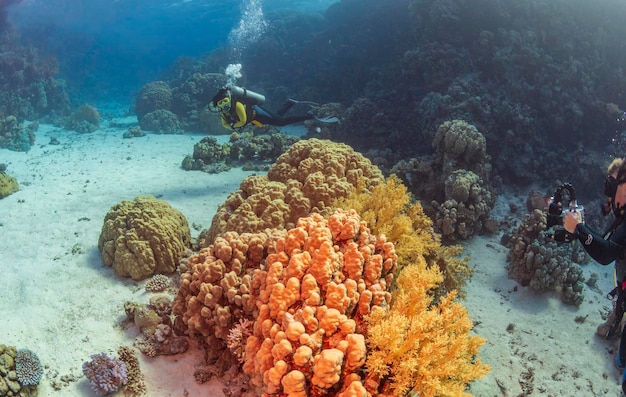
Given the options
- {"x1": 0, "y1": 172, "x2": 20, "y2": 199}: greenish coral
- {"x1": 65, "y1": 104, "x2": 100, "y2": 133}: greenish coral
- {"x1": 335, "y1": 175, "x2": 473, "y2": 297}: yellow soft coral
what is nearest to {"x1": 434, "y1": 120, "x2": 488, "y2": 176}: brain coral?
{"x1": 335, "y1": 175, "x2": 473, "y2": 297}: yellow soft coral

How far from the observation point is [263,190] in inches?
227

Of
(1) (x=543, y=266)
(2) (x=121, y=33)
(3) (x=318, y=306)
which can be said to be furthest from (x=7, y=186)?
(2) (x=121, y=33)

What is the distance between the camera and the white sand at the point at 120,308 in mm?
4500

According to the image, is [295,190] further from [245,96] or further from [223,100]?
[245,96]

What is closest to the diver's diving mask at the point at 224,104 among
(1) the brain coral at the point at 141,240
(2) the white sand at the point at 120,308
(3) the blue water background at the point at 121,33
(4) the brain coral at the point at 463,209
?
(2) the white sand at the point at 120,308

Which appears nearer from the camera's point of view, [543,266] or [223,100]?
[543,266]

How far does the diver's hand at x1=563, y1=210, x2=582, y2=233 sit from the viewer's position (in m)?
3.26

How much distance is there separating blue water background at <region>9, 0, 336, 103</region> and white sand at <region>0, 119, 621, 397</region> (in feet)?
85.5

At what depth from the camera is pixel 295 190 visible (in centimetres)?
568

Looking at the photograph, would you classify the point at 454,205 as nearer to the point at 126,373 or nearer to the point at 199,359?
the point at 199,359

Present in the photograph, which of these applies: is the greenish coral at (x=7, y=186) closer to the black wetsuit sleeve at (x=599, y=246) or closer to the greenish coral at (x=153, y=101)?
the greenish coral at (x=153, y=101)

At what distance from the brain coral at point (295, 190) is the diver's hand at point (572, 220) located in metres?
2.79

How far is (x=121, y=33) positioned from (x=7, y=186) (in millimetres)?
48914

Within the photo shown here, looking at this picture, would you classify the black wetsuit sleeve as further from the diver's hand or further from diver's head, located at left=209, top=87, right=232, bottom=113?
diver's head, located at left=209, top=87, right=232, bottom=113
